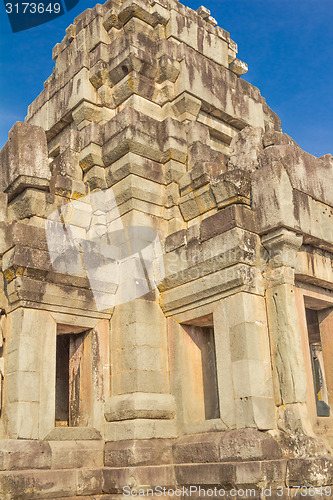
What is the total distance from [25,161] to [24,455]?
4.72 metres

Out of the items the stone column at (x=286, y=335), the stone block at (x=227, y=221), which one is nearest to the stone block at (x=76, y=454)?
the stone column at (x=286, y=335)

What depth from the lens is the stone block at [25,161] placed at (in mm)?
9047

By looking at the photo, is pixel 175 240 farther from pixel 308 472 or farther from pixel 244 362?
pixel 308 472

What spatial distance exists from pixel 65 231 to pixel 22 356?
2.36 metres

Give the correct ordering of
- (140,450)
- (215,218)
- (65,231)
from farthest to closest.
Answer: (65,231), (215,218), (140,450)

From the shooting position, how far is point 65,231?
910 cm

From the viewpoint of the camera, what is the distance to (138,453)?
7629 mm

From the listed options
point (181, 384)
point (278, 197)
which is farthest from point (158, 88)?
point (181, 384)

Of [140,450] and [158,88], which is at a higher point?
[158,88]

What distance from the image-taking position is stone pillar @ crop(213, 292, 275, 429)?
7348mm

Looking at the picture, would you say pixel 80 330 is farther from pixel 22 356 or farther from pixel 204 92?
pixel 204 92

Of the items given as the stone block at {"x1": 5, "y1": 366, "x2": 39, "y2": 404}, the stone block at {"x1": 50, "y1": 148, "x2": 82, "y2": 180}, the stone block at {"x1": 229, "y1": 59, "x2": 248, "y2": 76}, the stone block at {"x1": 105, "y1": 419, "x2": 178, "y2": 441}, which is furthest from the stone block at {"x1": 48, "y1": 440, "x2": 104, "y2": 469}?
the stone block at {"x1": 229, "y1": 59, "x2": 248, "y2": 76}

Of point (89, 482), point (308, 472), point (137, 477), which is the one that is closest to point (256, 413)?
point (308, 472)

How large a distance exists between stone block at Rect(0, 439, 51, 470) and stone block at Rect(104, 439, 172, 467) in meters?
0.99
